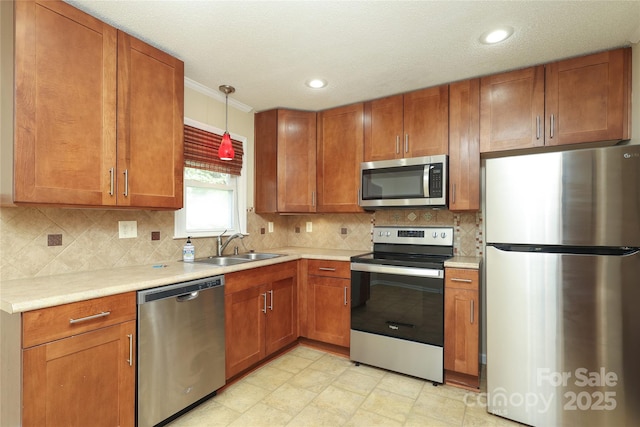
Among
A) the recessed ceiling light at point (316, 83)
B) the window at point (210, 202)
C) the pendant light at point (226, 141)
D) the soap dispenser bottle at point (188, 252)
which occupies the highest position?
the recessed ceiling light at point (316, 83)

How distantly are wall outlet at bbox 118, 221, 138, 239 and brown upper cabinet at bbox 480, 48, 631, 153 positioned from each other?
107 inches

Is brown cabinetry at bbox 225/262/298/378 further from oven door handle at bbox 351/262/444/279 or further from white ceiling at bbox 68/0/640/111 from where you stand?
white ceiling at bbox 68/0/640/111

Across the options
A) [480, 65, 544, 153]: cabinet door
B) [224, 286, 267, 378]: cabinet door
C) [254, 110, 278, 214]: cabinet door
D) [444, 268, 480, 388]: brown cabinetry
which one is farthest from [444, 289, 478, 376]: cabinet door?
[254, 110, 278, 214]: cabinet door

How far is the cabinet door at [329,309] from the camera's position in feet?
9.29

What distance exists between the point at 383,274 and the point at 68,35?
2.53 metres

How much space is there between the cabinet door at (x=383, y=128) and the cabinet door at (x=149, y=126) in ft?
5.43

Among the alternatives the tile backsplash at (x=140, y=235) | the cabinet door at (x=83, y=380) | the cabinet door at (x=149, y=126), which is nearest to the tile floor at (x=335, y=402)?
the cabinet door at (x=83, y=380)

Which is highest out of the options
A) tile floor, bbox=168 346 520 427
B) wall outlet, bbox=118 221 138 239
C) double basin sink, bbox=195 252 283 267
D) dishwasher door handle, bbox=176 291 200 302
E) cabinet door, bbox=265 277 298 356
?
wall outlet, bbox=118 221 138 239

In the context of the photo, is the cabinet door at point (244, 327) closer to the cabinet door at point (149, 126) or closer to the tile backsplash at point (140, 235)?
the tile backsplash at point (140, 235)

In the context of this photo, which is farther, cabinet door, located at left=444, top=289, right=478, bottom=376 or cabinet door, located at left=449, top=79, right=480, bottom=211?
cabinet door, located at left=449, top=79, right=480, bottom=211

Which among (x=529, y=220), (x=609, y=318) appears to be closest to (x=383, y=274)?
(x=529, y=220)

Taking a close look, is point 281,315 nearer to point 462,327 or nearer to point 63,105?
point 462,327

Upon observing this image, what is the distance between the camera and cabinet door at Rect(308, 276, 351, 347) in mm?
2830

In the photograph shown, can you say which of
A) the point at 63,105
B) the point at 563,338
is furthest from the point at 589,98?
the point at 63,105
